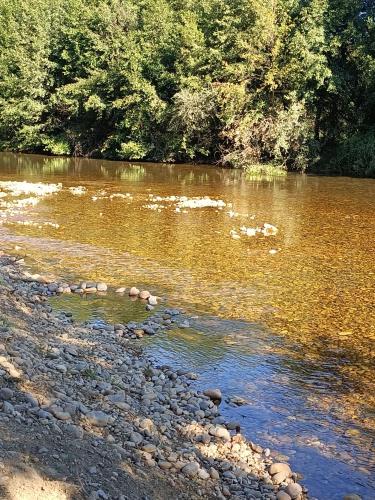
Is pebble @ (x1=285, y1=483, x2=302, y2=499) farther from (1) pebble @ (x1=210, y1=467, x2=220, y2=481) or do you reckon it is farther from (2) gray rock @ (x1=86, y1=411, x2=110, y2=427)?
(2) gray rock @ (x1=86, y1=411, x2=110, y2=427)

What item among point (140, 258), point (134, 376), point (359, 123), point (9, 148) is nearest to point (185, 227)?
point (140, 258)

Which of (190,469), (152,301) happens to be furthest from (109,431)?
(152,301)

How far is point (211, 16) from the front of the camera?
37875 mm

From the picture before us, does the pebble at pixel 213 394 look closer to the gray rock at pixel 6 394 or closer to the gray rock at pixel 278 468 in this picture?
the gray rock at pixel 278 468

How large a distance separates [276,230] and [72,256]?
6.35 meters

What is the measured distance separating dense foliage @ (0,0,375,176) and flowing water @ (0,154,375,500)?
1026cm

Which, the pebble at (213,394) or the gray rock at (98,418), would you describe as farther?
the pebble at (213,394)

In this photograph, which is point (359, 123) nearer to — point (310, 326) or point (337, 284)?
point (337, 284)

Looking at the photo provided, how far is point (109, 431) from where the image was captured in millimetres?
5395

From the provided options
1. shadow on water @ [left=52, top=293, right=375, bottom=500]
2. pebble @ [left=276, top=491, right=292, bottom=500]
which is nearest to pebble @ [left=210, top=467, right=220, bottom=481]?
pebble @ [left=276, top=491, right=292, bottom=500]

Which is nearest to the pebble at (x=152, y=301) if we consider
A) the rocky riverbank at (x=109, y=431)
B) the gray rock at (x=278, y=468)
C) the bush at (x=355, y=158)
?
the rocky riverbank at (x=109, y=431)

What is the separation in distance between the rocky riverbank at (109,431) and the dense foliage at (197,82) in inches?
1093

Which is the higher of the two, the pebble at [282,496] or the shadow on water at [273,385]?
the shadow on water at [273,385]

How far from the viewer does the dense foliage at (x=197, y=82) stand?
109ft
